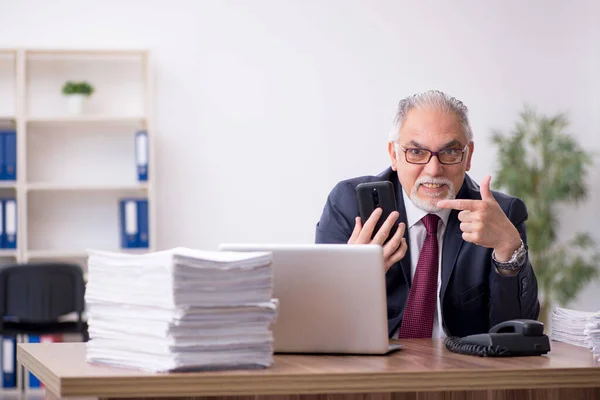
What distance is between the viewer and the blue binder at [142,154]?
5.22 metres

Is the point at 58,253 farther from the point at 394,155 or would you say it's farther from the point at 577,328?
the point at 577,328

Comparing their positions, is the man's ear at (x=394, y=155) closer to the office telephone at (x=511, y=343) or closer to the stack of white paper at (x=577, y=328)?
the stack of white paper at (x=577, y=328)

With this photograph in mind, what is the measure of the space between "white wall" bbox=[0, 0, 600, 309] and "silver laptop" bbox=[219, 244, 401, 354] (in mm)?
3871

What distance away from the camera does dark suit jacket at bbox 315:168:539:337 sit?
221 cm

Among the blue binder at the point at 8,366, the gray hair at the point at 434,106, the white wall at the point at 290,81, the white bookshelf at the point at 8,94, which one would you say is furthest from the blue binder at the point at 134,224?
the gray hair at the point at 434,106

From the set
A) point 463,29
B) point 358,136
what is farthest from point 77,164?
point 463,29

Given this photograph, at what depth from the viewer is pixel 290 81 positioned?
5684 millimetres

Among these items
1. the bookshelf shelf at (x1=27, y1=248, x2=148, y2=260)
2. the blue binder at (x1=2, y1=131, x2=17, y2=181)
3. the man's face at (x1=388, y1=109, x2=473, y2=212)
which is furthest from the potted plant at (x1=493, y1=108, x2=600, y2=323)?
the man's face at (x1=388, y1=109, x2=473, y2=212)

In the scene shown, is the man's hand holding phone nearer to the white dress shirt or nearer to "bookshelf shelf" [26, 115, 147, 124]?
the white dress shirt

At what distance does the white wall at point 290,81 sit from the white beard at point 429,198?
3242mm

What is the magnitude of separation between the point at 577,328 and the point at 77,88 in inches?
156

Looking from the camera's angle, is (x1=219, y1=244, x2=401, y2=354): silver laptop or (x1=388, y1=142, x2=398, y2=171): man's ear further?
(x1=388, y1=142, x2=398, y2=171): man's ear

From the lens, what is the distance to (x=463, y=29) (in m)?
5.89

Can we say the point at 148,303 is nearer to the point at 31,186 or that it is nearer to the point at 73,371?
the point at 73,371
